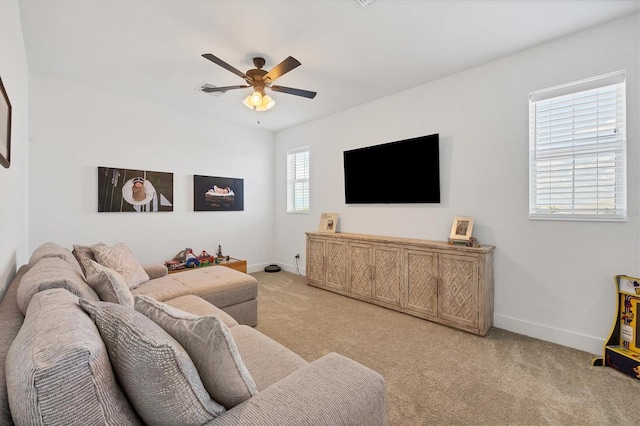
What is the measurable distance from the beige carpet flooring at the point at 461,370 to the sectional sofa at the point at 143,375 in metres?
0.97

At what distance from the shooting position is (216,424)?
2.58 ft

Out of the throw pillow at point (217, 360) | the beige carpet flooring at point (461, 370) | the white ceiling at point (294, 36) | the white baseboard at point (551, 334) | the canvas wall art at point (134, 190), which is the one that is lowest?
the beige carpet flooring at point (461, 370)

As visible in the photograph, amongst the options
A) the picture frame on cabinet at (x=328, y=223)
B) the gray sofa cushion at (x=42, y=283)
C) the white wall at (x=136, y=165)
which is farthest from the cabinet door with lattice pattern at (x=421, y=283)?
the white wall at (x=136, y=165)

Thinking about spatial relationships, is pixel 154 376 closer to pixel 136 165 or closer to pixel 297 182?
pixel 136 165

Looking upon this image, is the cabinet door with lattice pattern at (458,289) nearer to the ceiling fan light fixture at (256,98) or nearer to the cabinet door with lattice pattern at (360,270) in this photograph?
the cabinet door with lattice pattern at (360,270)

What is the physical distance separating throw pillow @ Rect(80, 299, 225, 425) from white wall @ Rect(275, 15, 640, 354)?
3.07 m

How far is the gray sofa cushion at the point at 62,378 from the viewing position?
0.58 meters

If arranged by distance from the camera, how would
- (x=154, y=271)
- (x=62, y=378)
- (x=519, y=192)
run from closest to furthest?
(x=62, y=378)
(x=519, y=192)
(x=154, y=271)

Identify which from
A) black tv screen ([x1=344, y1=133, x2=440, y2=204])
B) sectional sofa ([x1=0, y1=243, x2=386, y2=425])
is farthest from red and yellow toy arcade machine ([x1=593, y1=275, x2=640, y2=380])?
sectional sofa ([x1=0, y1=243, x2=386, y2=425])

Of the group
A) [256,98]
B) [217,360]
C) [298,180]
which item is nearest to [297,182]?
[298,180]

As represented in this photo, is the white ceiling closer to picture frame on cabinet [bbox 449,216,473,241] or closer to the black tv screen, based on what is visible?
the black tv screen

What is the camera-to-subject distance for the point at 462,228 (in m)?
3.13

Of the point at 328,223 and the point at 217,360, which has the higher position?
the point at 328,223

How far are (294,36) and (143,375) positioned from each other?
270 centimetres
